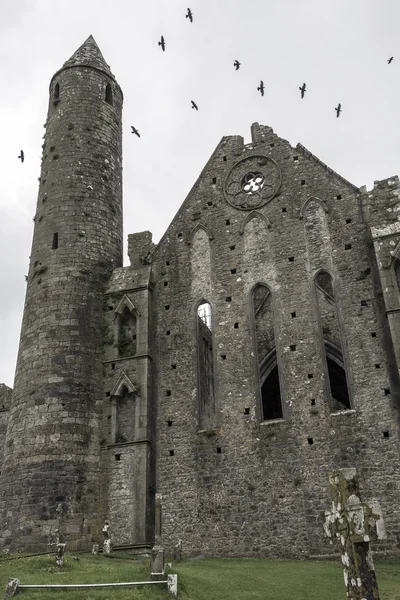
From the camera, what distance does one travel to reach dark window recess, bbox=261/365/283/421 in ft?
75.7

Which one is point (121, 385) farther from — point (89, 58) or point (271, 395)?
point (89, 58)

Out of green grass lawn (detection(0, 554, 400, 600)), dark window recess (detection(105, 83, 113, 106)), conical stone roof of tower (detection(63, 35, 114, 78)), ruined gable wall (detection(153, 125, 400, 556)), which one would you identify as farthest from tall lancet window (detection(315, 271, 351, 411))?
conical stone roof of tower (detection(63, 35, 114, 78))

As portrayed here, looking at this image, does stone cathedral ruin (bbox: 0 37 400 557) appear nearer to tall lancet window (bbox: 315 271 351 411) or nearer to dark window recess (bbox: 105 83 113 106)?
tall lancet window (bbox: 315 271 351 411)

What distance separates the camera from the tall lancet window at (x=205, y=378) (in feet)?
61.8

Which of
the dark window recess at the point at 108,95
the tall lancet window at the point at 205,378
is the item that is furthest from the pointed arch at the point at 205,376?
the dark window recess at the point at 108,95

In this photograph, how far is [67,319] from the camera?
19625mm

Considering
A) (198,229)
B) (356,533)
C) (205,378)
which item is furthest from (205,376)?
(356,533)

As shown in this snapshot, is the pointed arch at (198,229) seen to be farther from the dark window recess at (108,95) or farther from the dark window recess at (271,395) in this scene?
the dark window recess at (108,95)

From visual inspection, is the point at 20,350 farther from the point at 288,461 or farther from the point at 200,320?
the point at 288,461

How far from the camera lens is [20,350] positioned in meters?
19.9

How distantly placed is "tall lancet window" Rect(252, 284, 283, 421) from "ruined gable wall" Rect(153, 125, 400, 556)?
1.16 metres

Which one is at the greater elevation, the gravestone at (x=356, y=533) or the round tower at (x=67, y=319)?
the round tower at (x=67, y=319)

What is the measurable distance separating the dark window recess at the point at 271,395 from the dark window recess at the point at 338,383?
1.97 m

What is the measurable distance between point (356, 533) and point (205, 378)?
11.6m
